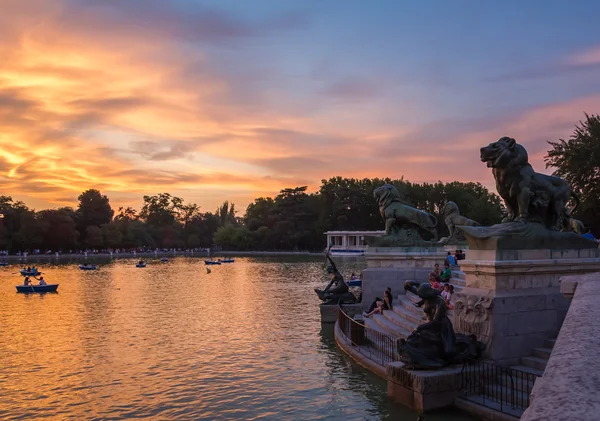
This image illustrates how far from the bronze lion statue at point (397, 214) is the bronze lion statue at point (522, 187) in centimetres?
887

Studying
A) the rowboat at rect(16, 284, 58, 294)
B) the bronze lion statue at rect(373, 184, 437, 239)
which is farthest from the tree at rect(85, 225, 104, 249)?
the bronze lion statue at rect(373, 184, 437, 239)

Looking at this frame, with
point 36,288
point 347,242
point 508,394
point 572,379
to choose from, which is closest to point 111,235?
point 347,242

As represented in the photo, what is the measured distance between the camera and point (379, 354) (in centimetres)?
1330

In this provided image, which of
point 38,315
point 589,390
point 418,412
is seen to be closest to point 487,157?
point 418,412

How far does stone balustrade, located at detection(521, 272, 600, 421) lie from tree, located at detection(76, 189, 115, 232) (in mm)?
119597

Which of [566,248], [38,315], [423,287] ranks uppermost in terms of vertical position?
[566,248]

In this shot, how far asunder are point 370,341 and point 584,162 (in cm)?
2874

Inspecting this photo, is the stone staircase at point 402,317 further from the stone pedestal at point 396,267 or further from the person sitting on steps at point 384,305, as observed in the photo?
the stone pedestal at point 396,267

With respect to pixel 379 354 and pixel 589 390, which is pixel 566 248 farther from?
pixel 589 390

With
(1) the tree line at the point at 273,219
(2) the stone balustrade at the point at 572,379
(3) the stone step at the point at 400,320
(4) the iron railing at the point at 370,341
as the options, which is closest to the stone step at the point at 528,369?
(4) the iron railing at the point at 370,341

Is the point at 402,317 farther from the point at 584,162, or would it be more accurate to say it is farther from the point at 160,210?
the point at 160,210

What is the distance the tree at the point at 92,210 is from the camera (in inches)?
4498

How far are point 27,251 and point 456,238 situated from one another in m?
98.0

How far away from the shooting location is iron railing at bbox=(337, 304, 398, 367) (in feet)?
42.1
